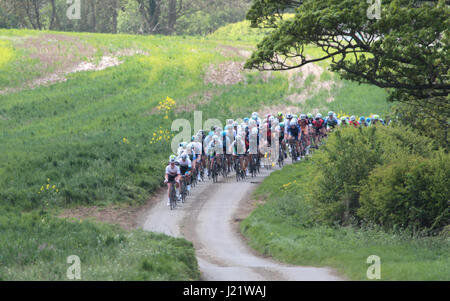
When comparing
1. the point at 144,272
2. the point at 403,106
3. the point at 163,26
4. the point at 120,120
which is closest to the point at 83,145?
the point at 120,120

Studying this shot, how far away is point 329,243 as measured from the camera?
17891 millimetres

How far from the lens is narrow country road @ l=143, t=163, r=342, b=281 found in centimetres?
1435

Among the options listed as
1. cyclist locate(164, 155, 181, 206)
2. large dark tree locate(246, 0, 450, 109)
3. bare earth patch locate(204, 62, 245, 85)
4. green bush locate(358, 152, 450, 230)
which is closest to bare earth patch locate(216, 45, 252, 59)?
bare earth patch locate(204, 62, 245, 85)

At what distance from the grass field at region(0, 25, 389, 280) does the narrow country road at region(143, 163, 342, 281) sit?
1.14 meters

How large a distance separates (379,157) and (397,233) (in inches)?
135

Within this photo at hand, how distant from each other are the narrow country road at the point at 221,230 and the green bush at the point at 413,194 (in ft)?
11.7

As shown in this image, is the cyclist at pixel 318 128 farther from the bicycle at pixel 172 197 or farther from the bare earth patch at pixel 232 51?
the bare earth patch at pixel 232 51

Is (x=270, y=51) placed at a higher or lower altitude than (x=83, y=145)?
higher

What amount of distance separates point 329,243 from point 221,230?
15.9ft

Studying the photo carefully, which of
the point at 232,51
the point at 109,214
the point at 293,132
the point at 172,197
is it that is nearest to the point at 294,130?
the point at 293,132

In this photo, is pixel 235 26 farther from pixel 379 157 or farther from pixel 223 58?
pixel 379 157
